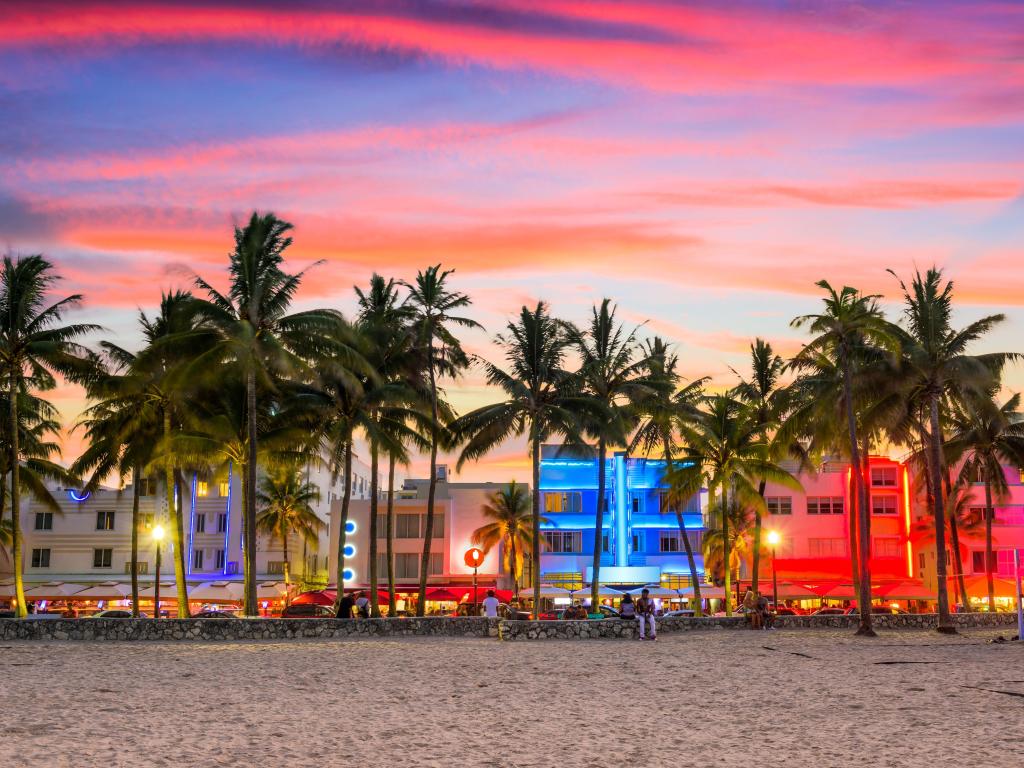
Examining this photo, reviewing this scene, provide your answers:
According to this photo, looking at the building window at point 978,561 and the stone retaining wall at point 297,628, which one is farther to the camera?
the building window at point 978,561

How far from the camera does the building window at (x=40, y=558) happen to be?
270 ft

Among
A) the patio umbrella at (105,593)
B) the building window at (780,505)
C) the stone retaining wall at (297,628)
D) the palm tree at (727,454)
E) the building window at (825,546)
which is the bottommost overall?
the patio umbrella at (105,593)

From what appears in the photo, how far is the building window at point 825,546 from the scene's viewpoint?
7938 cm

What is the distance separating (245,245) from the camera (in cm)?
4034

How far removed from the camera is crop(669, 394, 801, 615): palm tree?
5209cm

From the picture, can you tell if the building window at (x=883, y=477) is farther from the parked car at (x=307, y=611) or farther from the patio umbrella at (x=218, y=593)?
the parked car at (x=307, y=611)

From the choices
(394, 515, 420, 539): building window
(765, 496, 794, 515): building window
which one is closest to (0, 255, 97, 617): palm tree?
(394, 515, 420, 539): building window

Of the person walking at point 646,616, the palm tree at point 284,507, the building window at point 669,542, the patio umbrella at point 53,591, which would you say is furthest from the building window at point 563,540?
the person walking at point 646,616

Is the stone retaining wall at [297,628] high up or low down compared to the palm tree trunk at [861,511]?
down

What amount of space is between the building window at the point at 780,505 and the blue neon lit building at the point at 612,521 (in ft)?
17.0

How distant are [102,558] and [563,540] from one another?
34.6 meters

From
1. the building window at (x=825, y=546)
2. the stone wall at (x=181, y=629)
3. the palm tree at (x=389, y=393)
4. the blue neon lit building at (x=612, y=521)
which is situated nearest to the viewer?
the stone wall at (x=181, y=629)

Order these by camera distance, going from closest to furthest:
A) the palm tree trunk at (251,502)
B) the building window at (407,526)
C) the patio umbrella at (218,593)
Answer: the palm tree trunk at (251,502) → the patio umbrella at (218,593) → the building window at (407,526)

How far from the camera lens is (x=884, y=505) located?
8000cm
